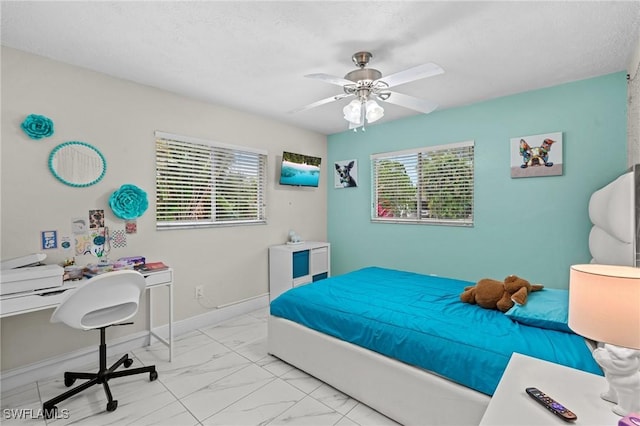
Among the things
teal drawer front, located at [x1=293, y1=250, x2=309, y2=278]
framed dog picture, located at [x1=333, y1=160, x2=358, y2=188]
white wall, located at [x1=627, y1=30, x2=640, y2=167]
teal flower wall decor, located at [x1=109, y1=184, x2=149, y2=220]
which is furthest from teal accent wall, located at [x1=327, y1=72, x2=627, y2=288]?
teal flower wall decor, located at [x1=109, y1=184, x2=149, y2=220]

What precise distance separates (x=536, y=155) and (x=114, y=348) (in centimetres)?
441

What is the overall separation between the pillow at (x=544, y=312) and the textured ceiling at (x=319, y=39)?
5.85 feet

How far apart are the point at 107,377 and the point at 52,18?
2.41 m

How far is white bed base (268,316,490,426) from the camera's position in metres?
1.63

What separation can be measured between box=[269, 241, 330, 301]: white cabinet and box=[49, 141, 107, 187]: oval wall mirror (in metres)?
2.11

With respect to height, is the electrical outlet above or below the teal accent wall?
below

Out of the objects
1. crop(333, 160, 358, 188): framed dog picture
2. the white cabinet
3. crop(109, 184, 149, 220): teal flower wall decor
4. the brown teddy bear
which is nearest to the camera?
the brown teddy bear

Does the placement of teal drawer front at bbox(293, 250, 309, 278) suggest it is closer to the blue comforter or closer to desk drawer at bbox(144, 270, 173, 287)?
the blue comforter

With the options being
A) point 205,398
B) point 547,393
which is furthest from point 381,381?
point 205,398

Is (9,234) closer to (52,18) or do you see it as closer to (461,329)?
(52,18)

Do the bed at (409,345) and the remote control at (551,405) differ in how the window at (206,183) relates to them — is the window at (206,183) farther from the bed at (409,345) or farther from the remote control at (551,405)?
the remote control at (551,405)

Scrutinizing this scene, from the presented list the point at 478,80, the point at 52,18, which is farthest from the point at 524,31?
the point at 52,18

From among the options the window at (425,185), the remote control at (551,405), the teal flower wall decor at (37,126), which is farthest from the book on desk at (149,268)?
the window at (425,185)

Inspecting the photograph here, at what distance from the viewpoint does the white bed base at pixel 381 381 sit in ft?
5.36
